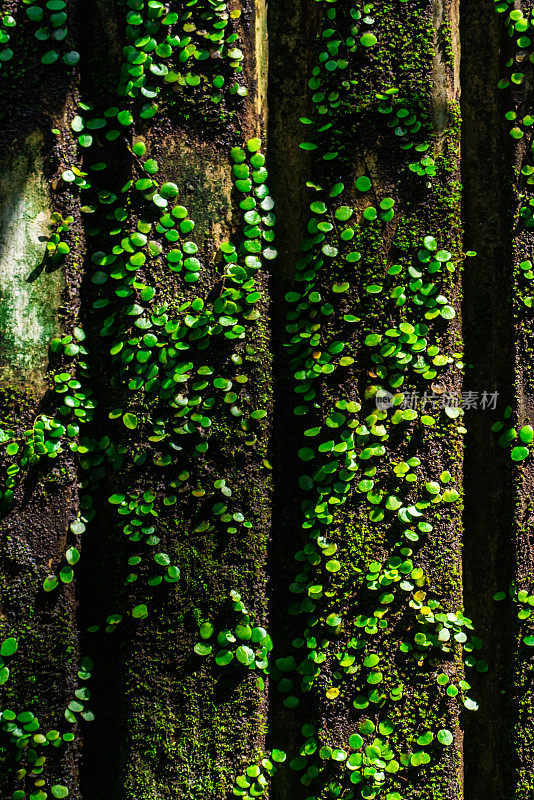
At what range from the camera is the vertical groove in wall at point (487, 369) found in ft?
5.82

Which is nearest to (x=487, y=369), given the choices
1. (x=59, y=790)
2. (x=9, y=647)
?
(x=9, y=647)

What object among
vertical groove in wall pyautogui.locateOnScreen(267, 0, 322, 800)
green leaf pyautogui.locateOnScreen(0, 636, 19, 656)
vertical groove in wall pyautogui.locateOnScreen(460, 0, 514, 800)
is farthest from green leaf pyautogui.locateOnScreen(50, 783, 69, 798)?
vertical groove in wall pyautogui.locateOnScreen(460, 0, 514, 800)

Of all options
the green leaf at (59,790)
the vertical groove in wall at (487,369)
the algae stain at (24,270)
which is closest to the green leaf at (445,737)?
the vertical groove in wall at (487,369)

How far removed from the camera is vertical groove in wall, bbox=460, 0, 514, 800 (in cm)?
177

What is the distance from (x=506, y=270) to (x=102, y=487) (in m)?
1.41

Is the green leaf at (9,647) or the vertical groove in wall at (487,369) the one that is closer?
the green leaf at (9,647)

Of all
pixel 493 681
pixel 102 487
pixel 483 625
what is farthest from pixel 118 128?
pixel 493 681

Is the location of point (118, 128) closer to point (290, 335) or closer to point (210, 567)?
point (290, 335)

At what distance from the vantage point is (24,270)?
1.61m

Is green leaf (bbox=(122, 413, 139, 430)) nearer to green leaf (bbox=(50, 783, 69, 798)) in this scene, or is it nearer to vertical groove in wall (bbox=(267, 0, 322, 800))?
vertical groove in wall (bbox=(267, 0, 322, 800))

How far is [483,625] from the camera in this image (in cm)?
179

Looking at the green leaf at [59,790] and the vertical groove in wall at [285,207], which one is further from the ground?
the vertical groove in wall at [285,207]

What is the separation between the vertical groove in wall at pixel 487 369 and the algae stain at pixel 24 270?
1304 mm

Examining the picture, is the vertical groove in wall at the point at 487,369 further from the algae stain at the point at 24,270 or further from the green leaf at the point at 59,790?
the algae stain at the point at 24,270
